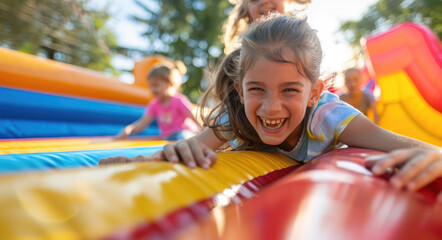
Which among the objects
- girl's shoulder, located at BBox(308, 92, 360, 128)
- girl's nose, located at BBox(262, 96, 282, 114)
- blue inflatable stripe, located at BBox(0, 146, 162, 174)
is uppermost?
blue inflatable stripe, located at BBox(0, 146, 162, 174)

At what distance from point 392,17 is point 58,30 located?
905 cm

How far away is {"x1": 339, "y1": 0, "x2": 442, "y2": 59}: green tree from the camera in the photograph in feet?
23.7

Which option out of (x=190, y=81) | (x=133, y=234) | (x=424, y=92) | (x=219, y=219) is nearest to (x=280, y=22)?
(x=219, y=219)

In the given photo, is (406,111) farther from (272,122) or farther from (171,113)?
(171,113)

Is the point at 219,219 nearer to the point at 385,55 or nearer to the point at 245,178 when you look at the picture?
the point at 245,178

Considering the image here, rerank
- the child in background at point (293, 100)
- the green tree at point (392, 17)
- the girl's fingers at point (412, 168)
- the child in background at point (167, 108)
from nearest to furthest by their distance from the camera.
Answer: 1. the girl's fingers at point (412, 168)
2. the child in background at point (293, 100)
3. the child in background at point (167, 108)
4. the green tree at point (392, 17)

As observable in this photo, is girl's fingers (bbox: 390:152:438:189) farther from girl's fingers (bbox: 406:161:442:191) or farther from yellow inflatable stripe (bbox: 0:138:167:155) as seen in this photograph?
yellow inflatable stripe (bbox: 0:138:167:155)

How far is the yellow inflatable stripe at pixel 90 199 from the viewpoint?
0.33m

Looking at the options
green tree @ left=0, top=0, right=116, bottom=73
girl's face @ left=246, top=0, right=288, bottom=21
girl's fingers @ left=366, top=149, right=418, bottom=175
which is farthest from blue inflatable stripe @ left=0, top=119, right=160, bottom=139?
green tree @ left=0, top=0, right=116, bottom=73

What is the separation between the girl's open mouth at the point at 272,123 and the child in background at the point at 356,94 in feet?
6.36

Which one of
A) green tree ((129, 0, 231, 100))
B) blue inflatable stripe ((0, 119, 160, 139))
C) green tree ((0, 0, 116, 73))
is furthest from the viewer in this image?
green tree ((129, 0, 231, 100))

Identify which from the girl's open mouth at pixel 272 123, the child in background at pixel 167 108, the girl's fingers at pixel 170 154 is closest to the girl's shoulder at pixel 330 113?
the girl's open mouth at pixel 272 123

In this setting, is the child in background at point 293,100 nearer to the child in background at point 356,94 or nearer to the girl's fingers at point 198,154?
the girl's fingers at point 198,154

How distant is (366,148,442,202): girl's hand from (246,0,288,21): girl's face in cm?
117
